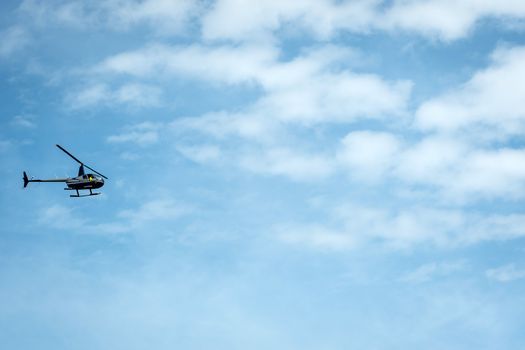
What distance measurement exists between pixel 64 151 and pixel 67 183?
10.9m

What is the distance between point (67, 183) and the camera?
12862cm

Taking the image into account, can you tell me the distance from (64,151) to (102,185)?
1176 cm

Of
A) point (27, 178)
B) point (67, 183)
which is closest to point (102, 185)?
point (67, 183)

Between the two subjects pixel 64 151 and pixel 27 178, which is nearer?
pixel 64 151

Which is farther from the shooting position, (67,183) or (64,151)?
(67,183)

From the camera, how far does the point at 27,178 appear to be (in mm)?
131500

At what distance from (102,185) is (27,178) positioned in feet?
49.7

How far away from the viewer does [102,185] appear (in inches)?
5064

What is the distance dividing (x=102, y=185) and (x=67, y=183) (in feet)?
21.2

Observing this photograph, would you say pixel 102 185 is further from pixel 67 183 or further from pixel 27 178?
pixel 27 178

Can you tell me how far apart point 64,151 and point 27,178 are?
54.3ft

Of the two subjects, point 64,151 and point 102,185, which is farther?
point 102,185
